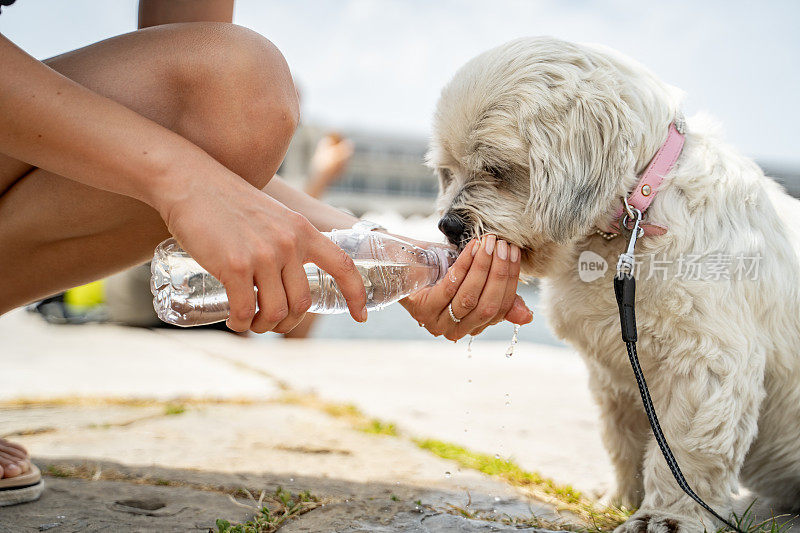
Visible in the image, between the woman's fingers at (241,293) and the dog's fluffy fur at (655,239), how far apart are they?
50.8 inches

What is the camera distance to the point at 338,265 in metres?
1.45

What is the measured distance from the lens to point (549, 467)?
2.97m

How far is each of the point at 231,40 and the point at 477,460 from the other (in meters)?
1.96

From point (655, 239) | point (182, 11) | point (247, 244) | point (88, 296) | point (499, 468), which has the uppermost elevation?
point (182, 11)

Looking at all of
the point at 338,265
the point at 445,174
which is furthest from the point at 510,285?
the point at 338,265

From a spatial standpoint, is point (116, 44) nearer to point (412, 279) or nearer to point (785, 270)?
point (412, 279)

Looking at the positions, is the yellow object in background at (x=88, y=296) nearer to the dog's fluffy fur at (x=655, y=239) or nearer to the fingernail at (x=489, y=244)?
the dog's fluffy fur at (x=655, y=239)

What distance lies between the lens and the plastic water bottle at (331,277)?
1953 millimetres

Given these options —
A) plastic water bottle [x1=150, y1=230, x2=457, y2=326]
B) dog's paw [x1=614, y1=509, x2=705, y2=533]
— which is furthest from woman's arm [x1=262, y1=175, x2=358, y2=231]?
dog's paw [x1=614, y1=509, x2=705, y2=533]

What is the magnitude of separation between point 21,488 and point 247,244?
1494 mm

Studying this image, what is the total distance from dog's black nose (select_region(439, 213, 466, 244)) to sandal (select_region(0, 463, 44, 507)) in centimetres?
162

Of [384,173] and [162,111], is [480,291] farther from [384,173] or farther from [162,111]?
[384,173]

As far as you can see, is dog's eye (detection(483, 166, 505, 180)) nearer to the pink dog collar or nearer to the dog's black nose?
the dog's black nose

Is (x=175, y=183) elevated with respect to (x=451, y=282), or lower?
elevated
